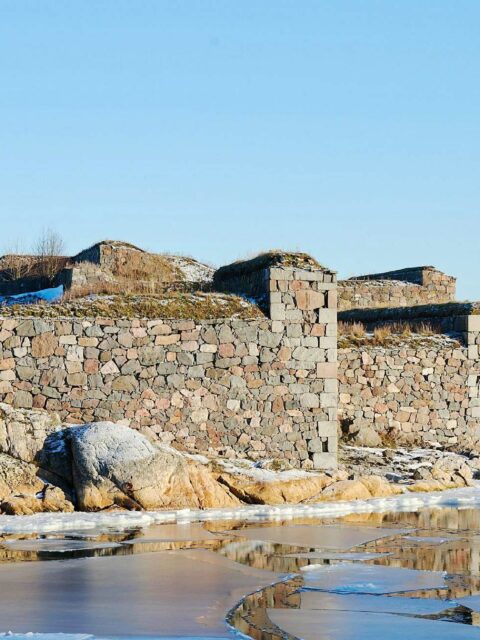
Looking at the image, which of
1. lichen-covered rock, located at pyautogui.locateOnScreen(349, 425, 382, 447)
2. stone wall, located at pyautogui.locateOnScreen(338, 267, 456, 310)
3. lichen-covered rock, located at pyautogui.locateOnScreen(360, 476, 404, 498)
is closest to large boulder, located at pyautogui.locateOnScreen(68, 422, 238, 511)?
lichen-covered rock, located at pyautogui.locateOnScreen(360, 476, 404, 498)

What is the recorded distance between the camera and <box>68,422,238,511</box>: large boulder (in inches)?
527

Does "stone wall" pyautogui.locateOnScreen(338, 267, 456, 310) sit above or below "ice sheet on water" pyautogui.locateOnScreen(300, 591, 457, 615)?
above

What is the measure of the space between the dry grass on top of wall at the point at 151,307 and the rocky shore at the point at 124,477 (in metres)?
1.64

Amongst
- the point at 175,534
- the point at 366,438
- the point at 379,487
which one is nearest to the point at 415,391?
the point at 366,438

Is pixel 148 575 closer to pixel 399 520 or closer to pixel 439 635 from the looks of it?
pixel 439 635

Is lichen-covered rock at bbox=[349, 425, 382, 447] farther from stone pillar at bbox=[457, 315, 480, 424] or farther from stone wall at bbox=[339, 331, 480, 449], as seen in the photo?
stone pillar at bbox=[457, 315, 480, 424]

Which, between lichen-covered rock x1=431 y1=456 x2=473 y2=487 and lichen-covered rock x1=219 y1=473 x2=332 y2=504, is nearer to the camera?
lichen-covered rock x1=219 y1=473 x2=332 y2=504

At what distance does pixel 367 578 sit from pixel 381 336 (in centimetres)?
1218

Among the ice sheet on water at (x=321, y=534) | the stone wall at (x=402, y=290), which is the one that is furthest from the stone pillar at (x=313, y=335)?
the stone wall at (x=402, y=290)

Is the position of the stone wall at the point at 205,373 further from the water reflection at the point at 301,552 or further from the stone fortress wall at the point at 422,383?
the water reflection at the point at 301,552

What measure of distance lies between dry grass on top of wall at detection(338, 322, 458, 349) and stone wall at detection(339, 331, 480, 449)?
0.18 metres

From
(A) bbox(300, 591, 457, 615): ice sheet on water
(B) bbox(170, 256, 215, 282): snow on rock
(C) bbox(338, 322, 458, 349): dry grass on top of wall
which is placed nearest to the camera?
(A) bbox(300, 591, 457, 615): ice sheet on water

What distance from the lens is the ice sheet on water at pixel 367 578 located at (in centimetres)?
841

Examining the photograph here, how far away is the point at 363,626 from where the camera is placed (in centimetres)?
705
